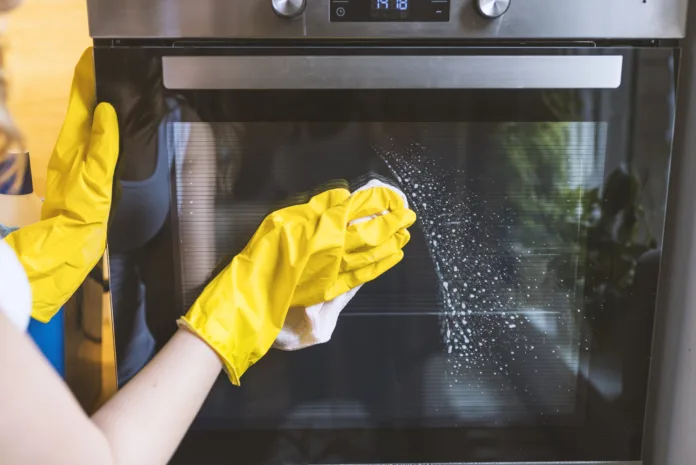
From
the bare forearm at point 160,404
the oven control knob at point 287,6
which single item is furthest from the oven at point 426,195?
the bare forearm at point 160,404

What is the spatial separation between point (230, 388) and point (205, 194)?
237mm

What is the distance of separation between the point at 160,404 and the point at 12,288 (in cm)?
16

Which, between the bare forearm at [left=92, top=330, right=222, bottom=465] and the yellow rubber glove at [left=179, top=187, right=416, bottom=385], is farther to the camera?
the yellow rubber glove at [left=179, top=187, right=416, bottom=385]

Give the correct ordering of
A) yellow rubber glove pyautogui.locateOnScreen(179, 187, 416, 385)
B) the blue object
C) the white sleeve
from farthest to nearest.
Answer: the blue object, yellow rubber glove pyautogui.locateOnScreen(179, 187, 416, 385), the white sleeve

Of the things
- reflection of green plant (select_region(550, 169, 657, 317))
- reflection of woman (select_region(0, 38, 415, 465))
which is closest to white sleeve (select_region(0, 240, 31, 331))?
reflection of woman (select_region(0, 38, 415, 465))

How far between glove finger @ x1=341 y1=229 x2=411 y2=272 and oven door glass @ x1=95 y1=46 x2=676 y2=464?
1.3 inches

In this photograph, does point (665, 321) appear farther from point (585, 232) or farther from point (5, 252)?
point (5, 252)

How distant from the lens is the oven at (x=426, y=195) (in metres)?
0.64

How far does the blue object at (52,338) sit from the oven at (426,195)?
0.17m

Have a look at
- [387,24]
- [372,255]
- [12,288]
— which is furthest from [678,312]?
[12,288]

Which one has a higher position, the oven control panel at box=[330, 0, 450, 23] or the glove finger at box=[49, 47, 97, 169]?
the oven control panel at box=[330, 0, 450, 23]

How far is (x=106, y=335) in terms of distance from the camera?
875 millimetres

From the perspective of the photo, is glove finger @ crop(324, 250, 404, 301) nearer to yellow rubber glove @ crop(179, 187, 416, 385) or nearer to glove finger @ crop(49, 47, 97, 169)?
yellow rubber glove @ crop(179, 187, 416, 385)

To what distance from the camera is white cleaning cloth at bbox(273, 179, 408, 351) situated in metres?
0.67
